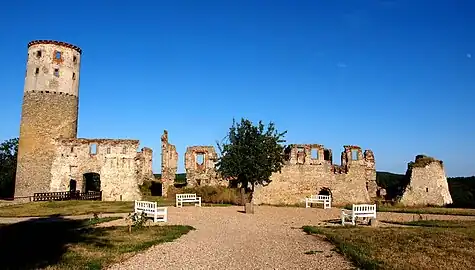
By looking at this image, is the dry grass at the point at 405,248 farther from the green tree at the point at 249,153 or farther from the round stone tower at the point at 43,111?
the round stone tower at the point at 43,111

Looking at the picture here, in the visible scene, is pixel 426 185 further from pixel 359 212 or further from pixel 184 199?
pixel 184 199

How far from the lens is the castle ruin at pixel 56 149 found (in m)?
34.6

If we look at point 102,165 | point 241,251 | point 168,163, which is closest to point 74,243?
point 241,251

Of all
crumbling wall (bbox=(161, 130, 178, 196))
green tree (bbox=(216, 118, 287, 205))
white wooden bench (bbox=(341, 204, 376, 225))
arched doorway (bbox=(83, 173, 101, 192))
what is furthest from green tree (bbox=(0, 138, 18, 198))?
white wooden bench (bbox=(341, 204, 376, 225))

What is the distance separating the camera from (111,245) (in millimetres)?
10805

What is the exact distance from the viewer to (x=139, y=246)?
10.7 metres

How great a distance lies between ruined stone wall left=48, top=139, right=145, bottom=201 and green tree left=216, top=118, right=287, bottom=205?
1137 cm

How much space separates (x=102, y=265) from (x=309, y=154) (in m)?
26.9

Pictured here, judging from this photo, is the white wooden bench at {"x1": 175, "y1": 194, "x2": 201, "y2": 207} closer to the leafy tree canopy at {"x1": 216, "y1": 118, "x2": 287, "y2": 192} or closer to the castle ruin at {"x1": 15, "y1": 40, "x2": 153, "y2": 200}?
the leafy tree canopy at {"x1": 216, "y1": 118, "x2": 287, "y2": 192}

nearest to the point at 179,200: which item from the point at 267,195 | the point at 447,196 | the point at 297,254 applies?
the point at 267,195

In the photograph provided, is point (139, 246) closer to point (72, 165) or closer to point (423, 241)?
point (423, 241)

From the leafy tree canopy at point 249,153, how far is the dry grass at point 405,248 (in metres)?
12.1

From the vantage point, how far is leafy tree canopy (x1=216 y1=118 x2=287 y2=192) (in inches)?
1020

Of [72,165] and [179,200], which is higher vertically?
[72,165]
